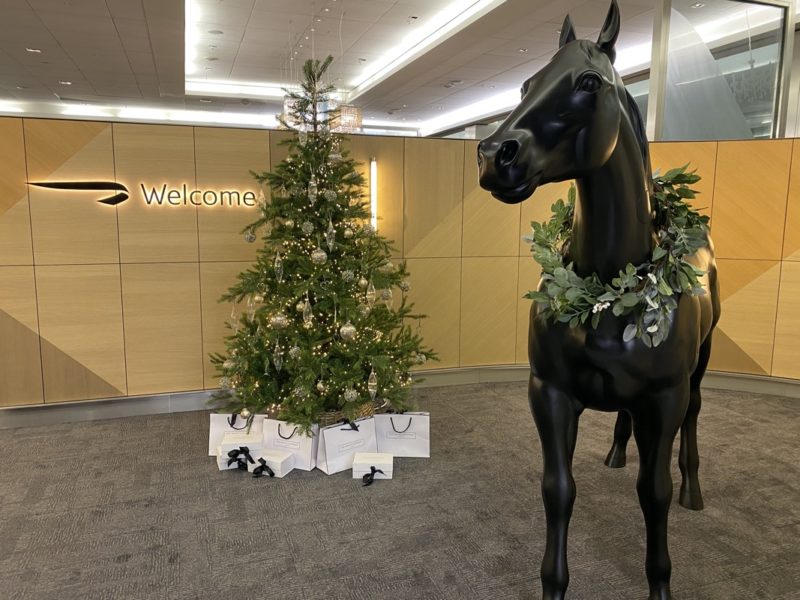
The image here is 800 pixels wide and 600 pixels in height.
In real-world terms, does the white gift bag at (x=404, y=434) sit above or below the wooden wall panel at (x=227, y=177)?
below

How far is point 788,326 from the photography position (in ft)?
17.4

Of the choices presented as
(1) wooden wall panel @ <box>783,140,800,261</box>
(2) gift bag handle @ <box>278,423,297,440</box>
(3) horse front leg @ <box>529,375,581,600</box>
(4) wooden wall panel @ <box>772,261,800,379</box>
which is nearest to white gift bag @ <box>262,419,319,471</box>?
(2) gift bag handle @ <box>278,423,297,440</box>

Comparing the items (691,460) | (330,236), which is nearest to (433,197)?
(330,236)

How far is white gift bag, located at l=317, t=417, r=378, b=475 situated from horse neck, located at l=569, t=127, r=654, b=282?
2142 millimetres

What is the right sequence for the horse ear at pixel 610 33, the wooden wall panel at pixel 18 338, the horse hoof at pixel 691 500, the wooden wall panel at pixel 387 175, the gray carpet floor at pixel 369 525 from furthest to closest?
the wooden wall panel at pixel 387 175 → the wooden wall panel at pixel 18 338 → the horse hoof at pixel 691 500 → the gray carpet floor at pixel 369 525 → the horse ear at pixel 610 33

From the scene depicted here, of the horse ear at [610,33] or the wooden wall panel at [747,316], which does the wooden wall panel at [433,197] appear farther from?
the horse ear at [610,33]

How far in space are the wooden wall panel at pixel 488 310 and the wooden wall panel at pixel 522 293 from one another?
0.15 feet

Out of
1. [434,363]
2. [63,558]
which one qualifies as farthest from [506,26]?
[63,558]

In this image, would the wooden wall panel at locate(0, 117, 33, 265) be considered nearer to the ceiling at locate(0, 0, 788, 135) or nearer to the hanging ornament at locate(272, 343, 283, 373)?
the hanging ornament at locate(272, 343, 283, 373)

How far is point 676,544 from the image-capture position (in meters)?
2.79

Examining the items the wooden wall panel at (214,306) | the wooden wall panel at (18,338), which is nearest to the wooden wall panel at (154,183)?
the wooden wall panel at (214,306)

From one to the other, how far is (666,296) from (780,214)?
14.0 ft

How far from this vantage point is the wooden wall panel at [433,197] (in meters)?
5.25

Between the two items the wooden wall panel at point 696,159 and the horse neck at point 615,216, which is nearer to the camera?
the horse neck at point 615,216
